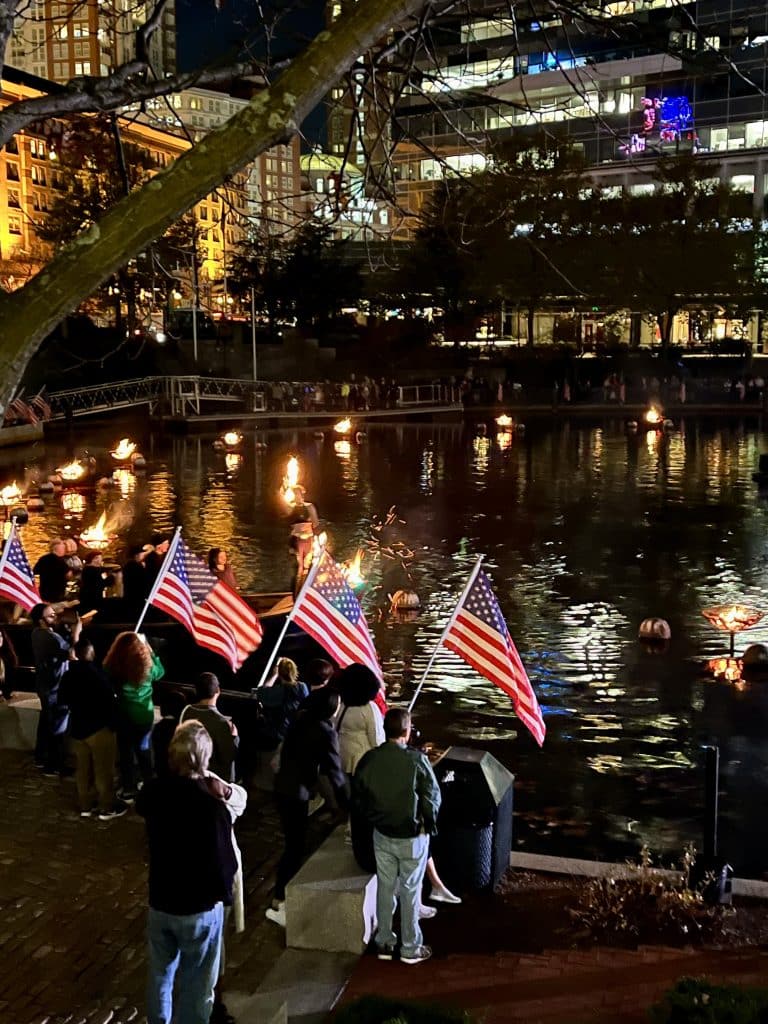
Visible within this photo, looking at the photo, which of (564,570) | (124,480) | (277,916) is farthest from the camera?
(124,480)

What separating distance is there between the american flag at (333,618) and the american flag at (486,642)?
1212mm

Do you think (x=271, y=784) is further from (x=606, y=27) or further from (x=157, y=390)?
(x=157, y=390)

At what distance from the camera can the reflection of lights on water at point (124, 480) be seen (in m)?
29.6

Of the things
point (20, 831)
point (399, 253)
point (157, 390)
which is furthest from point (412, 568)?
point (399, 253)

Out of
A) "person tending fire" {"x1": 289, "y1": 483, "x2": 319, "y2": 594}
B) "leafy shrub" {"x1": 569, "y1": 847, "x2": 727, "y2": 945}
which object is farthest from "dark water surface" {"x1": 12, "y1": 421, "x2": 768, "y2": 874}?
"leafy shrub" {"x1": 569, "y1": 847, "x2": 727, "y2": 945}

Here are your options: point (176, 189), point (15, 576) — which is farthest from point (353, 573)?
point (176, 189)

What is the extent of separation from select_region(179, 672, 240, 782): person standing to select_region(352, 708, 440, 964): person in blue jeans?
128 cm

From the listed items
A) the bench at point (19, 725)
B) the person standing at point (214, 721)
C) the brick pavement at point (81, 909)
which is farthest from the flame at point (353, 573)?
the person standing at point (214, 721)

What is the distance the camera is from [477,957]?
654cm

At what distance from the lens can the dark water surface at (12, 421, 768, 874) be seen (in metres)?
10.3

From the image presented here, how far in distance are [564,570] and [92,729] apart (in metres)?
12.7

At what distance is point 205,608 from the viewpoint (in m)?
11.2

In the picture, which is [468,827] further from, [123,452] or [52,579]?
[123,452]

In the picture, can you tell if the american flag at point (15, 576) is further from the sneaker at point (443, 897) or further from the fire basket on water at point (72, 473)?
the fire basket on water at point (72, 473)
